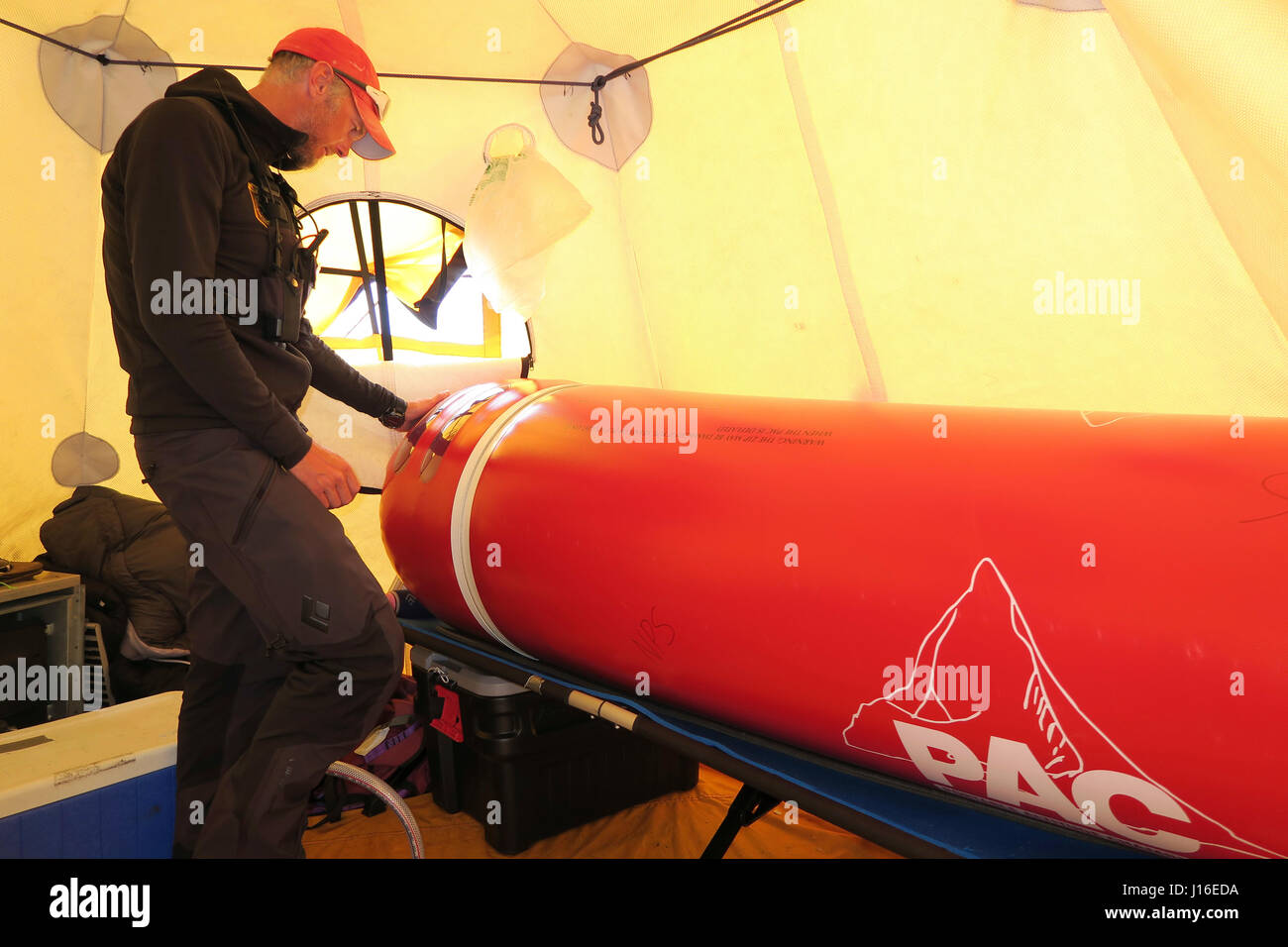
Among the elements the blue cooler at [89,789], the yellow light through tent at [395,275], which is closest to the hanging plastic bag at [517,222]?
the yellow light through tent at [395,275]

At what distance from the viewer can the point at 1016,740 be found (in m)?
1.03

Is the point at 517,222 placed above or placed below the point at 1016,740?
above

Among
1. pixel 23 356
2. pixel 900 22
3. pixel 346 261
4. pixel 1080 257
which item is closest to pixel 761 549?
pixel 1080 257

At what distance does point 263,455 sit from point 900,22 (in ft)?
5.39

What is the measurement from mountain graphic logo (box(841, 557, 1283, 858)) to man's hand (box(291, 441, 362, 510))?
91 cm

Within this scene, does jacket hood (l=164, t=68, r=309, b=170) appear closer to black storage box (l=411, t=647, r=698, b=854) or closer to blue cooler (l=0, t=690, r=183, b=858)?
blue cooler (l=0, t=690, r=183, b=858)

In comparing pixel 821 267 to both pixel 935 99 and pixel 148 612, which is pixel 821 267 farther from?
pixel 148 612

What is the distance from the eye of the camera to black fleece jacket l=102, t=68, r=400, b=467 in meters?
1.26

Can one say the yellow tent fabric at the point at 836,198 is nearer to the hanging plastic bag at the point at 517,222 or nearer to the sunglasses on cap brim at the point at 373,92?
the hanging plastic bag at the point at 517,222

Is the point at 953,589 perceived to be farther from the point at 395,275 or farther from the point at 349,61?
the point at 395,275

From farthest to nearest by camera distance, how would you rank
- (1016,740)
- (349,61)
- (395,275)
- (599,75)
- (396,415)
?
(395,275) → (599,75) → (396,415) → (349,61) → (1016,740)

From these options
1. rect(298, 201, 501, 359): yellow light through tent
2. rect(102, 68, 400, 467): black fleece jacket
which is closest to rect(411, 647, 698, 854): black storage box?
rect(102, 68, 400, 467): black fleece jacket

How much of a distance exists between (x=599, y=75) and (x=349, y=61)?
144 cm

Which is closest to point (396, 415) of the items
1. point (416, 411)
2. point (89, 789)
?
point (416, 411)
